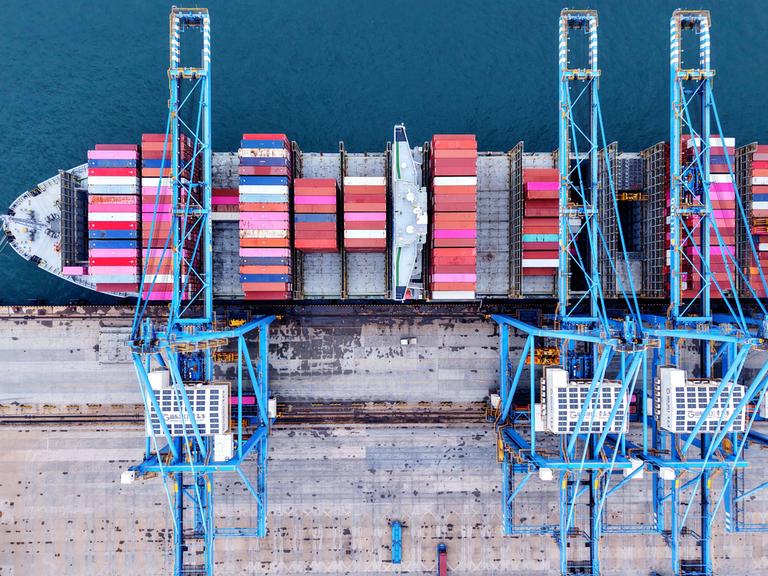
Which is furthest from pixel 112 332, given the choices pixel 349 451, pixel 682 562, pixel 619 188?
pixel 682 562

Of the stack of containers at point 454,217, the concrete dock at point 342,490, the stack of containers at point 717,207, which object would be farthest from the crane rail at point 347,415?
the stack of containers at point 717,207

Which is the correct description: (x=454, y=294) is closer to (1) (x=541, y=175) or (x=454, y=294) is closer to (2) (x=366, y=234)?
(2) (x=366, y=234)

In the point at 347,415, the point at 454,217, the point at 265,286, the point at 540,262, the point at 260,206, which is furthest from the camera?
the point at 347,415

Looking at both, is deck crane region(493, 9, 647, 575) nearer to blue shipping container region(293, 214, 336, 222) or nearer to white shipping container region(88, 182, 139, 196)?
blue shipping container region(293, 214, 336, 222)

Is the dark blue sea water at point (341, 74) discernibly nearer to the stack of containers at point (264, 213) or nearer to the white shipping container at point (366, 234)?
the stack of containers at point (264, 213)

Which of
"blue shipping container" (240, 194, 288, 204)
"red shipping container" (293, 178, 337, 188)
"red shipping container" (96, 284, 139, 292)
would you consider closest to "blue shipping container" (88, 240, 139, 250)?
"red shipping container" (96, 284, 139, 292)

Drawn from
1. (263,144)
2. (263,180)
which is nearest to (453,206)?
(263,180)
